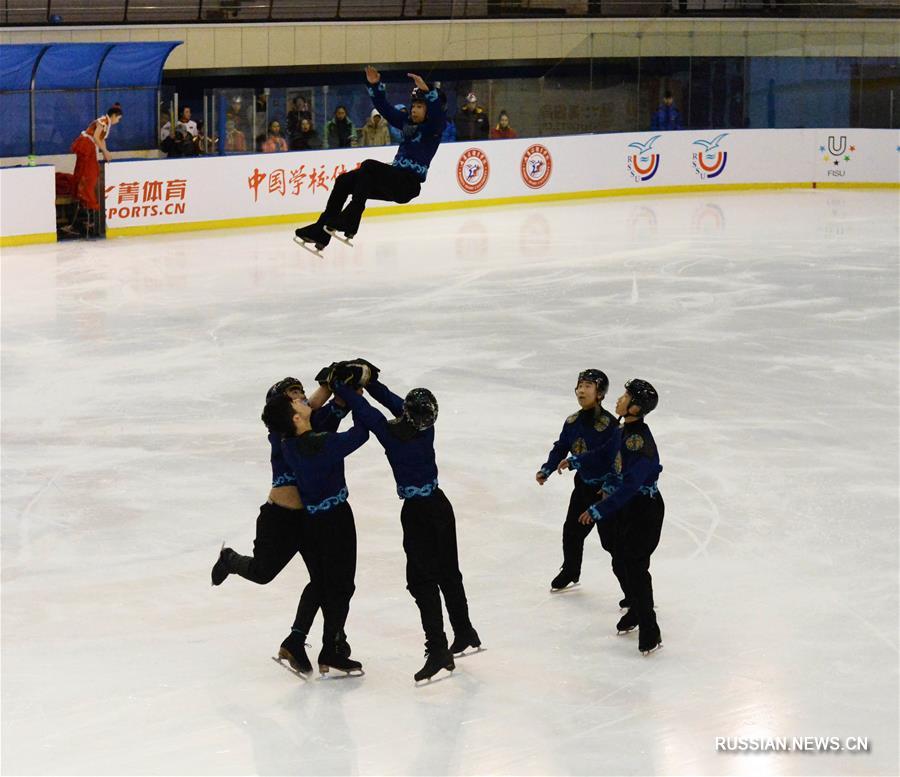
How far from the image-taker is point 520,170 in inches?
1069

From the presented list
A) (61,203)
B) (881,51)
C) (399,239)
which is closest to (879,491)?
(399,239)

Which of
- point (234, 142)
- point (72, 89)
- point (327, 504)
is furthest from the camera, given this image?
point (234, 142)

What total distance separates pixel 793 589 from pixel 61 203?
16.2 m

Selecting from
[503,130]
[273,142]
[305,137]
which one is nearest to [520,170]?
[503,130]

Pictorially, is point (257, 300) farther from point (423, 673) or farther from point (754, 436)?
point (423, 673)

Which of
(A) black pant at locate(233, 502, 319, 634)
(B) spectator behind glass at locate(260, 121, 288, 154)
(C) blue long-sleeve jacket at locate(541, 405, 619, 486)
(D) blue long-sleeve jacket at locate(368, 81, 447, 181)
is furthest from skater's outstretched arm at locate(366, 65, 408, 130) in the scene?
(B) spectator behind glass at locate(260, 121, 288, 154)

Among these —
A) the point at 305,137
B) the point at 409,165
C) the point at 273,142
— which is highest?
the point at 305,137

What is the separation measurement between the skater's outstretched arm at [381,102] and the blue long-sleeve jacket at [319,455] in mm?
1914

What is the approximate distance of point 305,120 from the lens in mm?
25094

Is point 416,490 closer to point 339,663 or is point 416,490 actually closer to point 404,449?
point 404,449

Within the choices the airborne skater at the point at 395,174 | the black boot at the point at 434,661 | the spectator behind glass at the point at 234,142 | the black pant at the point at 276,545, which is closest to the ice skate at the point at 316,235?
the airborne skater at the point at 395,174

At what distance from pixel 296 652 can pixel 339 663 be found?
0.76ft

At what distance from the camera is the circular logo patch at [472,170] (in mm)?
26300

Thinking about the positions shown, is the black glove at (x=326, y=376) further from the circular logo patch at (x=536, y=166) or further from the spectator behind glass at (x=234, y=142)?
the circular logo patch at (x=536, y=166)
